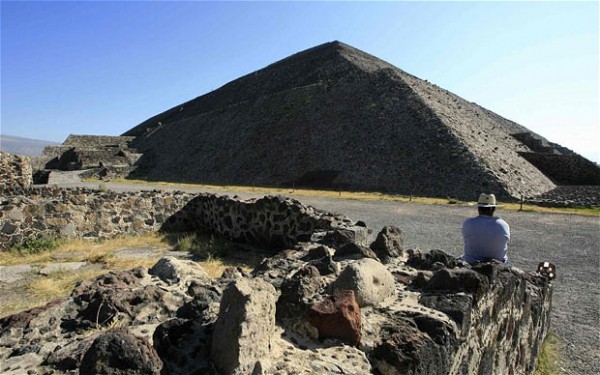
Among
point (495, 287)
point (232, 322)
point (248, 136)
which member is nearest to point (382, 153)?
point (248, 136)

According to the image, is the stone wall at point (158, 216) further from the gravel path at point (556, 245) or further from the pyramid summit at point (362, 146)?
the pyramid summit at point (362, 146)

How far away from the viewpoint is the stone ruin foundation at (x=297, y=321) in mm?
2604

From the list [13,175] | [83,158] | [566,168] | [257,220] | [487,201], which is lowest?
[257,220]

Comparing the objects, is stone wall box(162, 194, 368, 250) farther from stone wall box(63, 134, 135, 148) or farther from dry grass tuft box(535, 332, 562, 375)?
stone wall box(63, 134, 135, 148)

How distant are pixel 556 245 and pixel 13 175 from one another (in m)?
18.3

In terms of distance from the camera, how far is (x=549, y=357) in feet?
18.7

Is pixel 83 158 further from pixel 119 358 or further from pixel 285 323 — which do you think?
pixel 119 358

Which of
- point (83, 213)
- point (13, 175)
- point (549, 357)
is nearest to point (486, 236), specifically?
point (549, 357)

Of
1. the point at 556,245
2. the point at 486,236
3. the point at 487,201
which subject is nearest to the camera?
the point at 486,236

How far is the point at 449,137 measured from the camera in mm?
29828

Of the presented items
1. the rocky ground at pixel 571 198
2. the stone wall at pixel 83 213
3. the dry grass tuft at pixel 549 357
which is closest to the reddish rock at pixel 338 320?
the dry grass tuft at pixel 549 357

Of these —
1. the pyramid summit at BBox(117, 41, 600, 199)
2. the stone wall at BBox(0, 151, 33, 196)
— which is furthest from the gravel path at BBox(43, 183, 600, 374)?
the stone wall at BBox(0, 151, 33, 196)

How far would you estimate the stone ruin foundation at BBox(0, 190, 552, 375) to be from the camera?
8.54ft

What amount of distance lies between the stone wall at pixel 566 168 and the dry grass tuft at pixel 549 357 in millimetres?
31095
